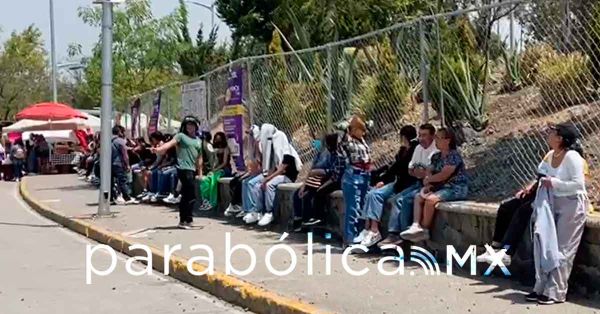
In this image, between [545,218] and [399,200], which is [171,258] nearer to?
[399,200]

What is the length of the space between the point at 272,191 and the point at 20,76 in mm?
50361

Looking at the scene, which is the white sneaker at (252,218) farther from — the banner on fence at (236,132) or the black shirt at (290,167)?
the banner on fence at (236,132)

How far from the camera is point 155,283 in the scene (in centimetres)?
1016

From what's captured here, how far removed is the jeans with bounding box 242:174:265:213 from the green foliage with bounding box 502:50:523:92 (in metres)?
4.06

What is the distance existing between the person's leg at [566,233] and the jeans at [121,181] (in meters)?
12.3

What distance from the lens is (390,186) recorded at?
10.4 metres

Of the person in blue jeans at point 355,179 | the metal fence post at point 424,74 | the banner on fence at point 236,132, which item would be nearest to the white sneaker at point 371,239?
the person in blue jeans at point 355,179

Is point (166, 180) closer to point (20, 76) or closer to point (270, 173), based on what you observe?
point (270, 173)

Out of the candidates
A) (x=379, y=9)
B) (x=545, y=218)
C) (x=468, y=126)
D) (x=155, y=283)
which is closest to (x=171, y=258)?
(x=155, y=283)

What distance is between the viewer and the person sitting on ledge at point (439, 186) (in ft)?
31.1

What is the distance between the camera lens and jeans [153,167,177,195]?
17688 mm

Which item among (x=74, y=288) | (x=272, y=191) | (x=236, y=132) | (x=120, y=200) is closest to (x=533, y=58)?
(x=272, y=191)

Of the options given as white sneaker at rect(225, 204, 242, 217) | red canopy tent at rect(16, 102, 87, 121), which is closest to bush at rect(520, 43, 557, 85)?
white sneaker at rect(225, 204, 242, 217)

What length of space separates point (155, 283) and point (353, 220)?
231 centimetres
